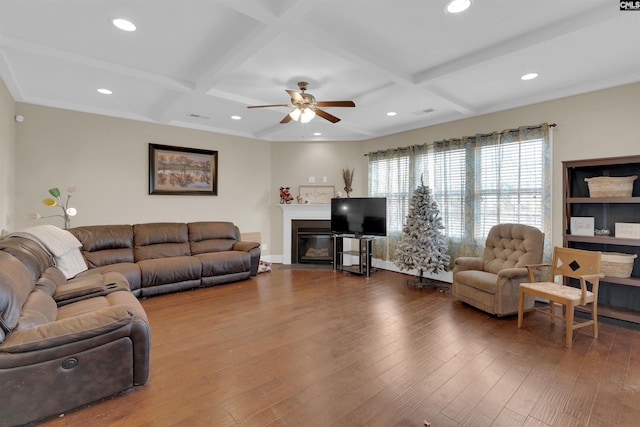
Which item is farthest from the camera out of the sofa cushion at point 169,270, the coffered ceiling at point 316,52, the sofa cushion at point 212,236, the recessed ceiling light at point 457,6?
the sofa cushion at point 212,236

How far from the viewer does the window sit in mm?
4055

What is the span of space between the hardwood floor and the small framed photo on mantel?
1063 millimetres

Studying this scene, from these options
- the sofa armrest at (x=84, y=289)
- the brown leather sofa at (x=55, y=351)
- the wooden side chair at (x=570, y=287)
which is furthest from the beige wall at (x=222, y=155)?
the brown leather sofa at (x=55, y=351)

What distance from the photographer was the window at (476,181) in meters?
4.05

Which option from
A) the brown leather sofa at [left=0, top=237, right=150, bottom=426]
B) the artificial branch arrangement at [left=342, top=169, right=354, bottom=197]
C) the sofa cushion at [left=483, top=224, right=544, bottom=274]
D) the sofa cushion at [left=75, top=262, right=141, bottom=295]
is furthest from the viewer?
the artificial branch arrangement at [left=342, top=169, right=354, bottom=197]

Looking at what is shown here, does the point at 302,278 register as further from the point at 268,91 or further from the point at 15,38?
the point at 15,38

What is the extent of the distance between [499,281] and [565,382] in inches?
52.2

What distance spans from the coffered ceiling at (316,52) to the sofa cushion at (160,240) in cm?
197

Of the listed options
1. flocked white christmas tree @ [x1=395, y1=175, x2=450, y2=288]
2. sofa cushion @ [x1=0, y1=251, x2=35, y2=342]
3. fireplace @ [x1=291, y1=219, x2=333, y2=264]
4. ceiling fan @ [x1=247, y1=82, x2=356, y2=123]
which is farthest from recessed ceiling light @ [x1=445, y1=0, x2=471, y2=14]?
fireplace @ [x1=291, y1=219, x2=333, y2=264]

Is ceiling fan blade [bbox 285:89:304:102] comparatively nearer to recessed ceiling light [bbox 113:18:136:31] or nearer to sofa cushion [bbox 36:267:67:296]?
recessed ceiling light [bbox 113:18:136:31]

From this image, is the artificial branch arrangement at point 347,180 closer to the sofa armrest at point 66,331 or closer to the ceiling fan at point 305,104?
the ceiling fan at point 305,104

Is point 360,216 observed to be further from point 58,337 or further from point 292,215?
point 58,337

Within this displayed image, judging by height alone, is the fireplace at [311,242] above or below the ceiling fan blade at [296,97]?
below

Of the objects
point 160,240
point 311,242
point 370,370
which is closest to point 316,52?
point 370,370
